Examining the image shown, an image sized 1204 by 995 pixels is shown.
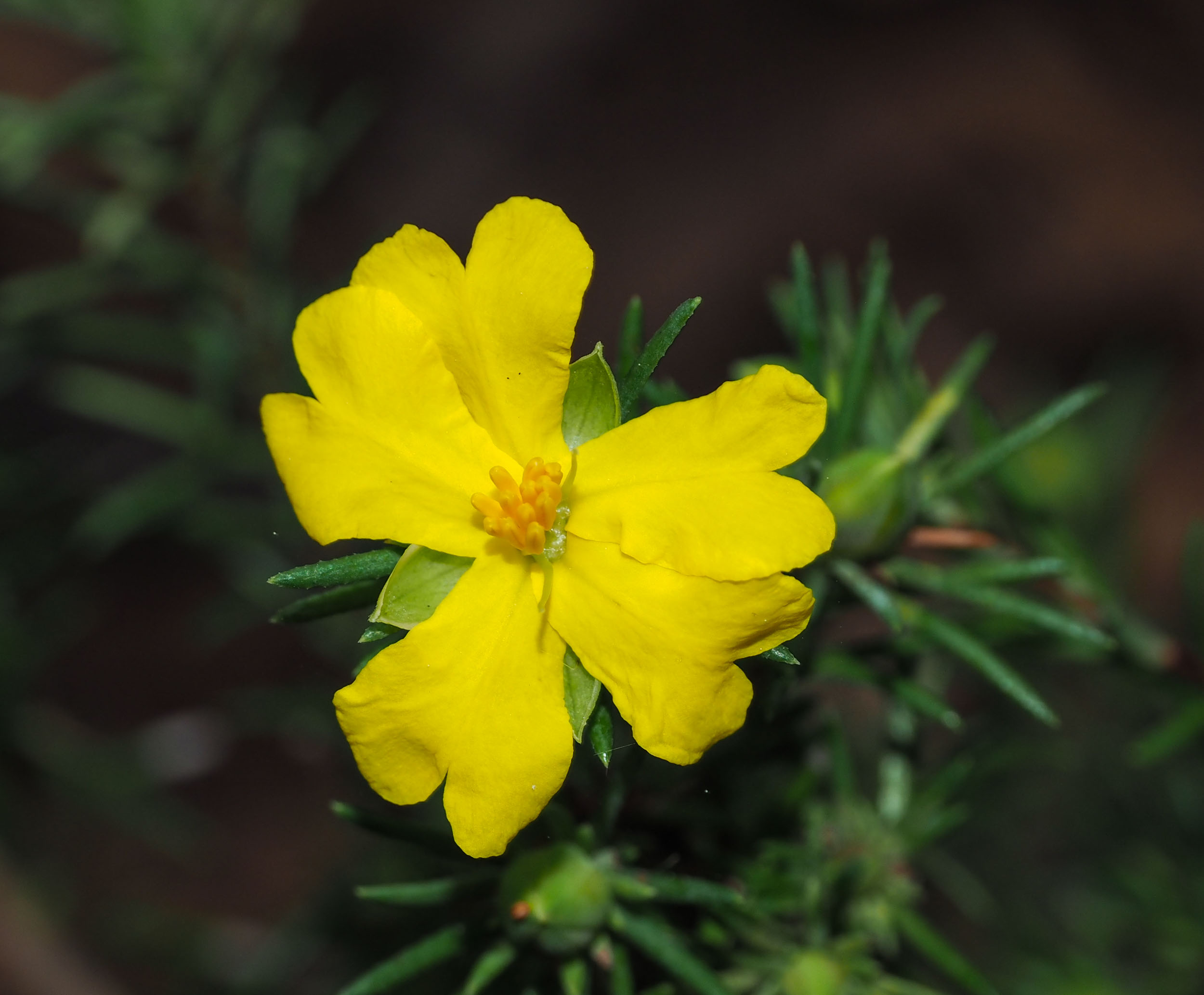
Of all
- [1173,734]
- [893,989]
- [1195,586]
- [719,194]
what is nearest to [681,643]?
[893,989]

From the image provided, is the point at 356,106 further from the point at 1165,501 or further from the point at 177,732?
the point at 1165,501

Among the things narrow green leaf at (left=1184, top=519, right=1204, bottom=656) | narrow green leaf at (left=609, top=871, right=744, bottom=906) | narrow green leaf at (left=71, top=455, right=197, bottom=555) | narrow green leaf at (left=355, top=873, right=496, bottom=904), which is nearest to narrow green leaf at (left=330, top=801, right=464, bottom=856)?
narrow green leaf at (left=355, top=873, right=496, bottom=904)

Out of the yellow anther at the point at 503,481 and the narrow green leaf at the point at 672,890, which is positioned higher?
the yellow anther at the point at 503,481

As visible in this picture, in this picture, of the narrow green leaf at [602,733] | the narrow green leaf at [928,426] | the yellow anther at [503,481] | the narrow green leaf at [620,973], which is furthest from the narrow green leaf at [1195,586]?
the yellow anther at [503,481]

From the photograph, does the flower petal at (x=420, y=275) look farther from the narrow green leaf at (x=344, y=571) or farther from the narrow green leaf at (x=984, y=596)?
the narrow green leaf at (x=984, y=596)

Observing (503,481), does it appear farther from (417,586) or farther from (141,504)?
(141,504)

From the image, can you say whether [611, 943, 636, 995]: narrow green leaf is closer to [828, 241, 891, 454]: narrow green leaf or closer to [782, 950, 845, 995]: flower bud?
[782, 950, 845, 995]: flower bud

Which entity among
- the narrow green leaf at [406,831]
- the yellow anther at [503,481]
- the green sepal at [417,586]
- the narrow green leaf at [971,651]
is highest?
the yellow anther at [503,481]
